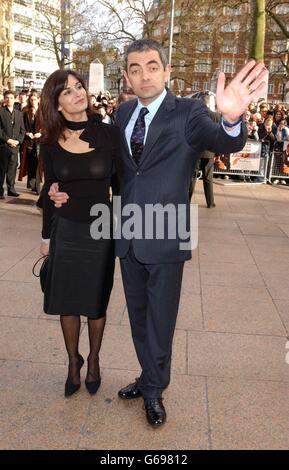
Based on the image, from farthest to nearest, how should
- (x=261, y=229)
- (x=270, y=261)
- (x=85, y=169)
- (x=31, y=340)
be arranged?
(x=261, y=229), (x=270, y=261), (x=31, y=340), (x=85, y=169)

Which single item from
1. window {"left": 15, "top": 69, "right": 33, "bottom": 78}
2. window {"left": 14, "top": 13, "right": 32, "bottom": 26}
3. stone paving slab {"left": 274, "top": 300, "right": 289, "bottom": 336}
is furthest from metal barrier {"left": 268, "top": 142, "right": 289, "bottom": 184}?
window {"left": 15, "top": 69, "right": 33, "bottom": 78}

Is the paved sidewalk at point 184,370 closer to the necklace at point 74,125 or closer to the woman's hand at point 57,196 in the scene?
the woman's hand at point 57,196

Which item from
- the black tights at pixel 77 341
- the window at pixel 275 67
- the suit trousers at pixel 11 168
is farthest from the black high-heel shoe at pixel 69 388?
the window at pixel 275 67

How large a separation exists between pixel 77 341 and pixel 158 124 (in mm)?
1431

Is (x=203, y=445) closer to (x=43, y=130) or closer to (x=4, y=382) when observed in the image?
(x=4, y=382)

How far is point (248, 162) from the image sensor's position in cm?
1185

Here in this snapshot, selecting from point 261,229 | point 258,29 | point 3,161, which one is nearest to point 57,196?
point 261,229

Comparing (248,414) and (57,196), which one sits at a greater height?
(57,196)

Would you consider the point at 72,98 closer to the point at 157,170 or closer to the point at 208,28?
the point at 157,170

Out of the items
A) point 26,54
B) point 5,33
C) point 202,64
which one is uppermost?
point 26,54

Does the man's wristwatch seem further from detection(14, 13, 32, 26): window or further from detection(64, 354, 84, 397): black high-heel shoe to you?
detection(14, 13, 32, 26): window

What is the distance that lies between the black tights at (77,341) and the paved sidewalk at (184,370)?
0.13 metres

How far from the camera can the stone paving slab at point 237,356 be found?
3281mm

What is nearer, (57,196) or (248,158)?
(57,196)
